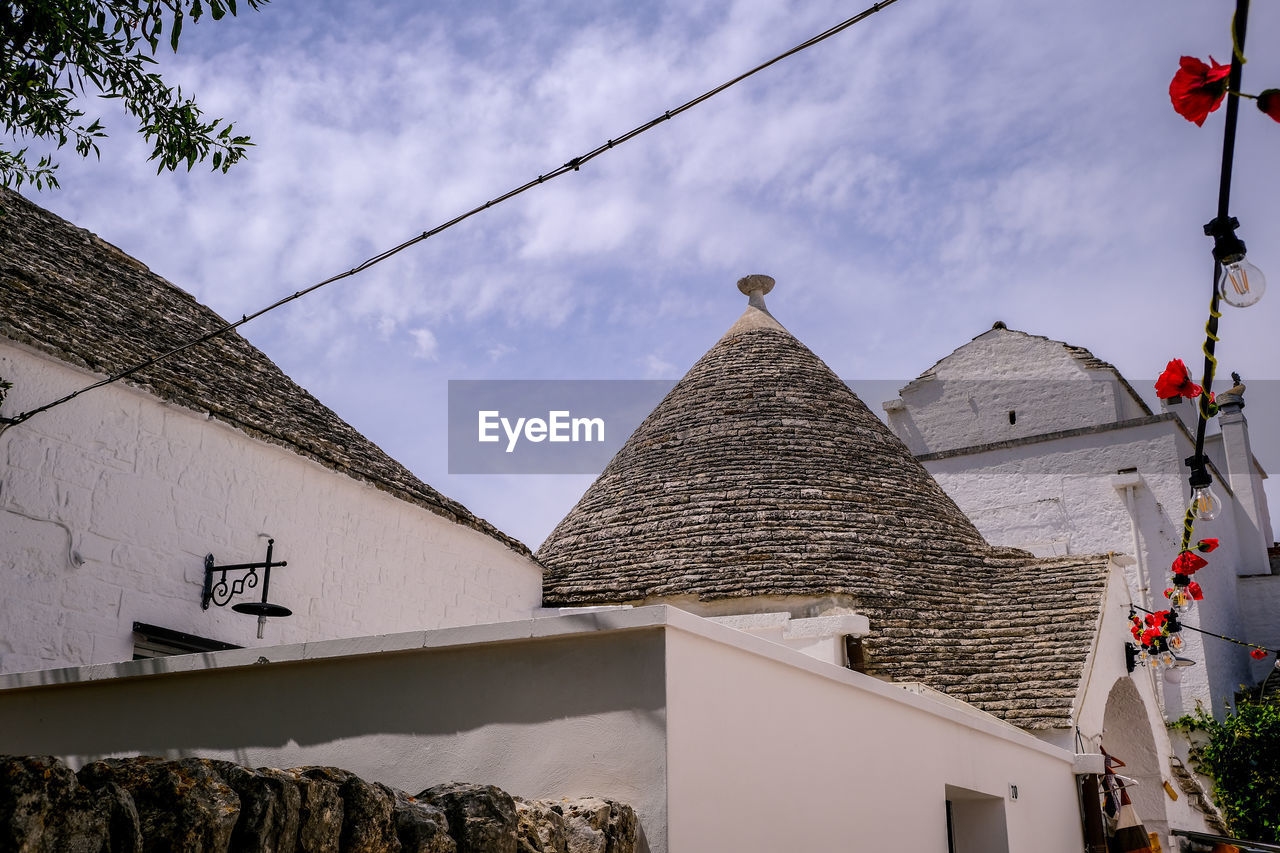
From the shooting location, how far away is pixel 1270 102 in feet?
12.3

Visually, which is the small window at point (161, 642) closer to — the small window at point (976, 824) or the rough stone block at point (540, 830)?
the rough stone block at point (540, 830)

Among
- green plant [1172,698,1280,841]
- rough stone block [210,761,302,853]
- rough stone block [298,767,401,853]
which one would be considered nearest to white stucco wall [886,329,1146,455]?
green plant [1172,698,1280,841]

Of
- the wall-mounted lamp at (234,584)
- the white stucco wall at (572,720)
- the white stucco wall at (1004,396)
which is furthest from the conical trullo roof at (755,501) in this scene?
the white stucco wall at (1004,396)

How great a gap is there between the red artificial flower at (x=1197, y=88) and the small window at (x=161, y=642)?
6320mm

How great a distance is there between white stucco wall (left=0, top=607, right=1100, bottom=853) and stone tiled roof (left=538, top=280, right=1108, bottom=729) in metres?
4.47

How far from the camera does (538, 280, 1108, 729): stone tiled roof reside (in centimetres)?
1012

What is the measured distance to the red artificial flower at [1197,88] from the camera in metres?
3.94

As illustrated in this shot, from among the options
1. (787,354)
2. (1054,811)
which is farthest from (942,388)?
(1054,811)

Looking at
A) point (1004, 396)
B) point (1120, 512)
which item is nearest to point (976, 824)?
point (1120, 512)

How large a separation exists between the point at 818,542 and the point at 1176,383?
5605mm

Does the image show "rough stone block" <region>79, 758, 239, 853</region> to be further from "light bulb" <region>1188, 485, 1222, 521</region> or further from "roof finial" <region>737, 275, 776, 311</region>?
"roof finial" <region>737, 275, 776, 311</region>

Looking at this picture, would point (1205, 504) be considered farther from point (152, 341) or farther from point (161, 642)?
point (152, 341)

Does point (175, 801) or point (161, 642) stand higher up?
point (161, 642)

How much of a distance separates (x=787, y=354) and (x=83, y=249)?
8197 millimetres
